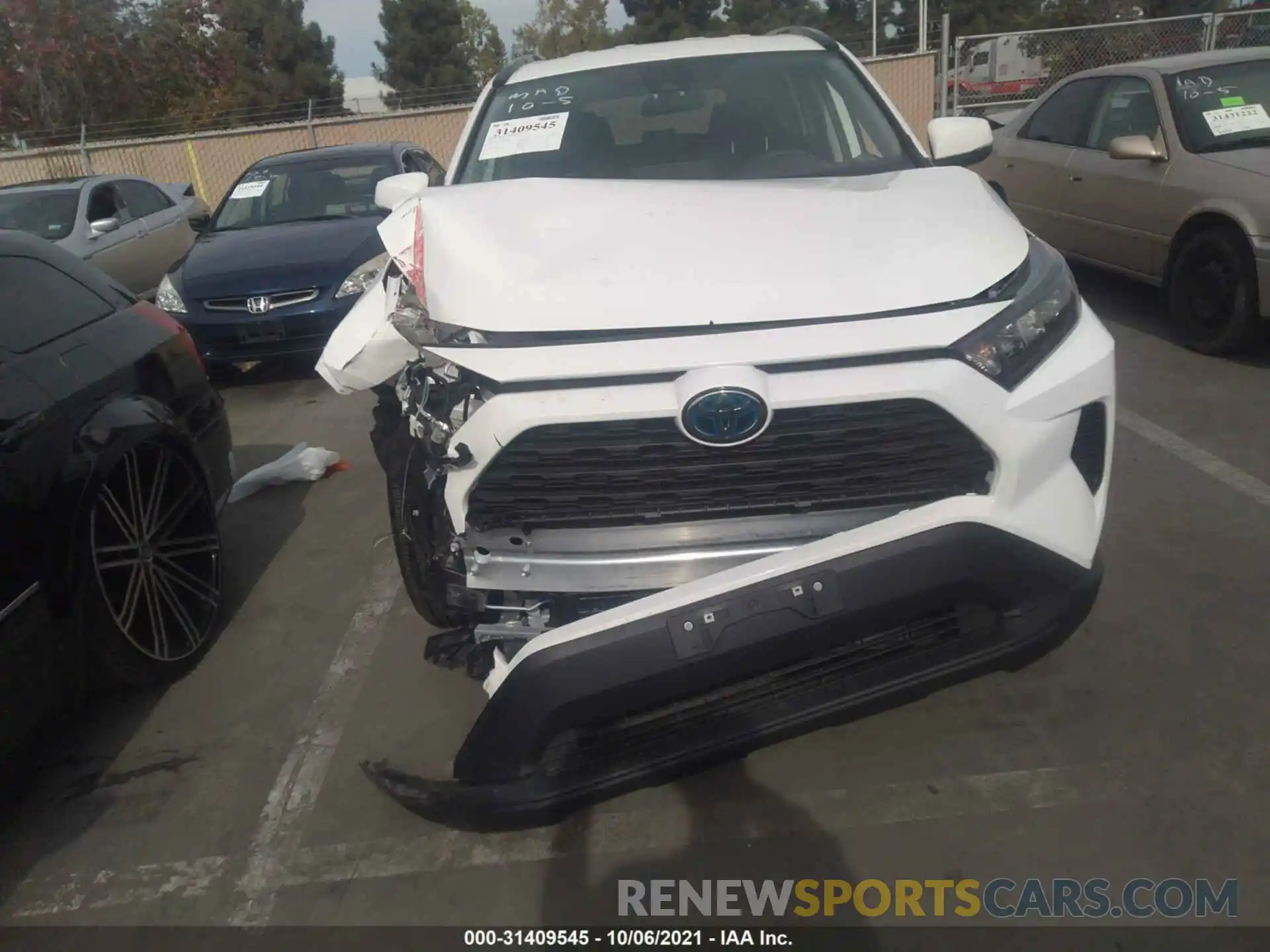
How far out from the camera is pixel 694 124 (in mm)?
3666

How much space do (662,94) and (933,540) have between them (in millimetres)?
2390

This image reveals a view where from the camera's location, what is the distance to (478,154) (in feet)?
12.3

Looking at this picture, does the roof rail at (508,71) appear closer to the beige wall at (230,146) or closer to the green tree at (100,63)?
the beige wall at (230,146)

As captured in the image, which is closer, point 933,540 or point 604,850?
point 933,540

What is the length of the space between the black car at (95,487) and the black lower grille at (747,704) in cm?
144

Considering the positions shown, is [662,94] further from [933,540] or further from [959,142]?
[933,540]

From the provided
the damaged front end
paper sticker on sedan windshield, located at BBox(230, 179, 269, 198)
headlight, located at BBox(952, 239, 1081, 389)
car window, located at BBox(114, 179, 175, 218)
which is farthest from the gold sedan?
car window, located at BBox(114, 179, 175, 218)

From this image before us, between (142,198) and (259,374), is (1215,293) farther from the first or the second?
(142,198)

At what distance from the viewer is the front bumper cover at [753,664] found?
206 cm

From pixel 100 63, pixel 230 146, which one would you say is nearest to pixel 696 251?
pixel 230 146

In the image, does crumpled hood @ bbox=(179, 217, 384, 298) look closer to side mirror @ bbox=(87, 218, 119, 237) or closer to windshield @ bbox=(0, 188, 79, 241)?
side mirror @ bbox=(87, 218, 119, 237)

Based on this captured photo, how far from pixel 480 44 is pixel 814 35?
5775cm

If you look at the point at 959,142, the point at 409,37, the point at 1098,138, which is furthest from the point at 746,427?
the point at 409,37

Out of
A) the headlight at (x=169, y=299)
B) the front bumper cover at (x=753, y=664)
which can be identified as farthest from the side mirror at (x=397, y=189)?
the headlight at (x=169, y=299)
